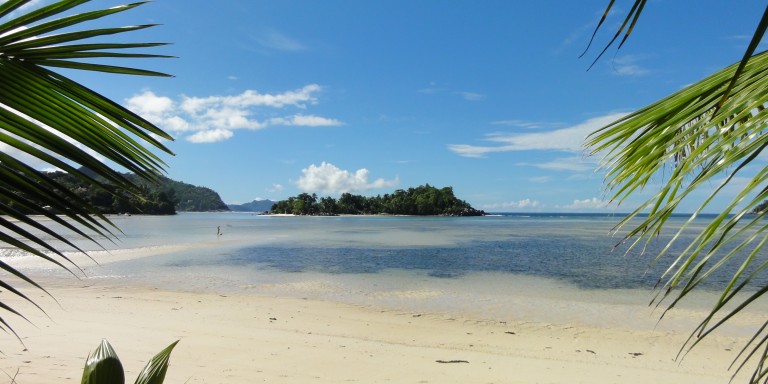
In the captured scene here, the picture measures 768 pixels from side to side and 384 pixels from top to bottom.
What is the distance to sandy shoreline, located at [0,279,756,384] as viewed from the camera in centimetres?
581

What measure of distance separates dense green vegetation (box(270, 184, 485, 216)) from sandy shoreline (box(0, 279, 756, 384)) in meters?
155

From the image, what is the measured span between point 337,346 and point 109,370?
6.80 meters

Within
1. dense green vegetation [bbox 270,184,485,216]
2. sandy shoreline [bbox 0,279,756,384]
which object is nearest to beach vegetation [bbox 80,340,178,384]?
Result: sandy shoreline [bbox 0,279,756,384]

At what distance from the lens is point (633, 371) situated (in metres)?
6.79

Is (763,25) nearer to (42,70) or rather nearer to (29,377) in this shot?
(42,70)

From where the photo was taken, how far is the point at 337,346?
24.4ft

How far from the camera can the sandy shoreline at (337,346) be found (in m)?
5.81

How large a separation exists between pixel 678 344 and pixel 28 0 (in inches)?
408

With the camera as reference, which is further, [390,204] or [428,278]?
[390,204]

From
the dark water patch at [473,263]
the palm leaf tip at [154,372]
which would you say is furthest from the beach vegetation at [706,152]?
the dark water patch at [473,263]

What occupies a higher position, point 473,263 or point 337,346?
point 337,346

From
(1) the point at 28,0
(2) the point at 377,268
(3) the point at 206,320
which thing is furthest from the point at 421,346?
(2) the point at 377,268

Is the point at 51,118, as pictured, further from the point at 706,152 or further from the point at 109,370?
the point at 706,152

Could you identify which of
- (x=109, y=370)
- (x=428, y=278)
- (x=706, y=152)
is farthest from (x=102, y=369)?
(x=428, y=278)
